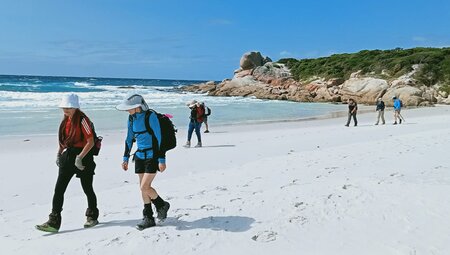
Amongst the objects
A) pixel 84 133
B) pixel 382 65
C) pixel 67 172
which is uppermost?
pixel 382 65

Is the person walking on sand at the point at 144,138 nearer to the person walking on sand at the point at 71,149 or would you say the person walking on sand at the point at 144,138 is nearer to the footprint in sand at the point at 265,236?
the person walking on sand at the point at 71,149

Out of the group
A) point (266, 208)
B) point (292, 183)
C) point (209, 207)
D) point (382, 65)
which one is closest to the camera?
point (266, 208)

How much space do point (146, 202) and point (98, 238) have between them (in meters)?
0.65

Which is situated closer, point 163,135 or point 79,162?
point 163,135

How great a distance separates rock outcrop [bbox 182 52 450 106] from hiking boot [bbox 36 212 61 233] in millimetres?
39882

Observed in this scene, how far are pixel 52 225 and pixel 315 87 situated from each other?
5077cm

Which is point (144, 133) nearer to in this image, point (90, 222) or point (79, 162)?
point (79, 162)

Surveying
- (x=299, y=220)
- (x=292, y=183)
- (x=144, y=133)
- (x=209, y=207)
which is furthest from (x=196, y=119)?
(x=299, y=220)

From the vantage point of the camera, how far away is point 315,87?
5381 cm

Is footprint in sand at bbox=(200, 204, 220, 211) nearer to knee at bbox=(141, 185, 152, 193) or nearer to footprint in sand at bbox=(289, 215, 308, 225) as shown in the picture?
knee at bbox=(141, 185, 152, 193)

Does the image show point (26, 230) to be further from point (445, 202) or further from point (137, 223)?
point (445, 202)

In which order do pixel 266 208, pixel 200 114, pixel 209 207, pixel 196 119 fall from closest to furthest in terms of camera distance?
pixel 266 208, pixel 209 207, pixel 196 119, pixel 200 114

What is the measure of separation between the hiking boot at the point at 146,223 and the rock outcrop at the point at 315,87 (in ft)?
129

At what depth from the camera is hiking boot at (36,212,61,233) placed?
16.8 ft
